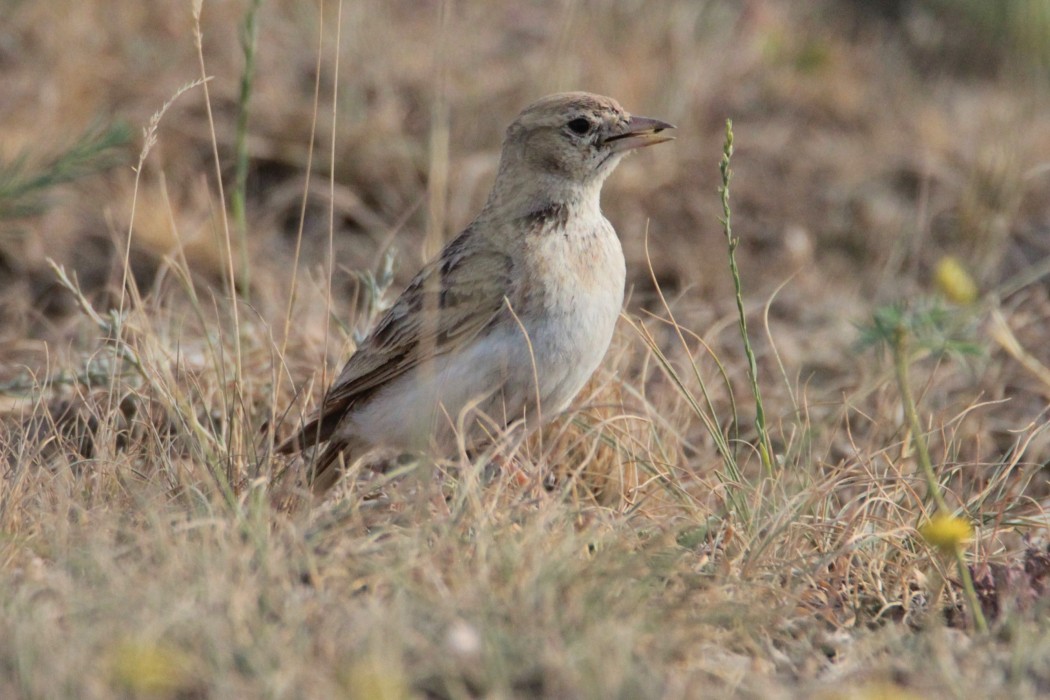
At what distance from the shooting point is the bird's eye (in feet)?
16.0

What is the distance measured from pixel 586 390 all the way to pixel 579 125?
99cm

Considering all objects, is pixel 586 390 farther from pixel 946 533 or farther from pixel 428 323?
pixel 946 533

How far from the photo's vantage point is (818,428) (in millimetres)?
4824

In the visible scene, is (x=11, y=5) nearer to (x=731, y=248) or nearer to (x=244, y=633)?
(x=731, y=248)

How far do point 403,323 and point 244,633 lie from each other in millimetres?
1906

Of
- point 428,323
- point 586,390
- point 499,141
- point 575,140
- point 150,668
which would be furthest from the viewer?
point 499,141

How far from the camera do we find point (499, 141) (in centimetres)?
793

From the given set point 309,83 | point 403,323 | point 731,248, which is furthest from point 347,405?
point 309,83

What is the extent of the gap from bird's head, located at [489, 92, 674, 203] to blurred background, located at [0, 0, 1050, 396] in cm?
160

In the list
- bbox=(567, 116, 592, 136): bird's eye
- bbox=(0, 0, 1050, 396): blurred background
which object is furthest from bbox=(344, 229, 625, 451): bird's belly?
bbox=(0, 0, 1050, 396): blurred background

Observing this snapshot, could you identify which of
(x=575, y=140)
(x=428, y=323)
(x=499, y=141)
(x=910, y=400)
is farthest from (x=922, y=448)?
(x=499, y=141)

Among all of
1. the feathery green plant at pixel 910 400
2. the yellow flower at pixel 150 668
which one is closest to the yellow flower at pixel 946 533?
the feathery green plant at pixel 910 400

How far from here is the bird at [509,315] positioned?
14.5ft

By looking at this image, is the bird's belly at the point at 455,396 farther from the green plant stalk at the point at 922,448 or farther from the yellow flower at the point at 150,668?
the yellow flower at the point at 150,668
